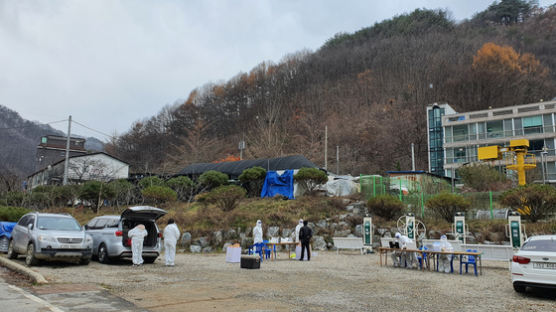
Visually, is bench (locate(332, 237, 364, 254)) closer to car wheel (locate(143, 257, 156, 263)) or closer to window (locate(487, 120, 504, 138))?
car wheel (locate(143, 257, 156, 263))

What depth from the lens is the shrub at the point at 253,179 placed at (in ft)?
Result: 91.0

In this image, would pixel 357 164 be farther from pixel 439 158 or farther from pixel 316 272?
pixel 316 272

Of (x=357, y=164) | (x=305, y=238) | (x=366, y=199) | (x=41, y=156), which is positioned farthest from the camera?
(x=41, y=156)

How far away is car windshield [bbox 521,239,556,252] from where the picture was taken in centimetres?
807

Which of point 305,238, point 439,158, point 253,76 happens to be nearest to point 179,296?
point 305,238

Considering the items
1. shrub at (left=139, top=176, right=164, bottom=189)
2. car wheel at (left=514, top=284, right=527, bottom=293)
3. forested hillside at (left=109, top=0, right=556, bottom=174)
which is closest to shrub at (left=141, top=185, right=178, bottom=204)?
shrub at (left=139, top=176, right=164, bottom=189)

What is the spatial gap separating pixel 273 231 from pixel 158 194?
27.5 feet

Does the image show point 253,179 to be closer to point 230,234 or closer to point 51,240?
point 230,234

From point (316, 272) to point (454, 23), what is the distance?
13067 centimetres

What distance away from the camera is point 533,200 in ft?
60.4

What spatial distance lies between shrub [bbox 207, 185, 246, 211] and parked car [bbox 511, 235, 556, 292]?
16.7m

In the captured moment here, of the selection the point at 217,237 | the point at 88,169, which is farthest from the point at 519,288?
the point at 88,169

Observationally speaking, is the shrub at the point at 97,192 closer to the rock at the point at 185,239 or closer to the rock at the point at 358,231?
the rock at the point at 185,239

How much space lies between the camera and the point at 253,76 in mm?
108938
